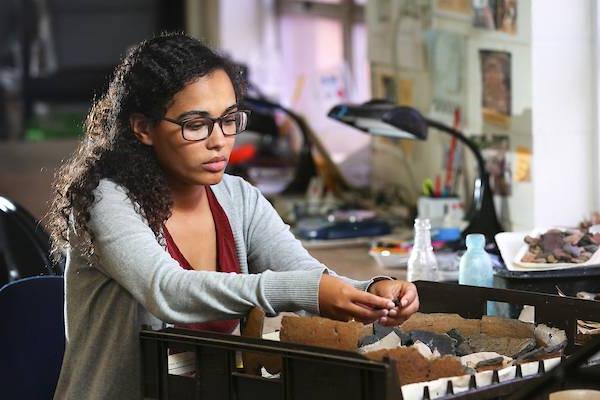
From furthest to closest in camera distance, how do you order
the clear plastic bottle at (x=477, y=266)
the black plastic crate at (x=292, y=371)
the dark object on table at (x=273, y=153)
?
the dark object on table at (x=273, y=153) < the clear plastic bottle at (x=477, y=266) < the black plastic crate at (x=292, y=371)

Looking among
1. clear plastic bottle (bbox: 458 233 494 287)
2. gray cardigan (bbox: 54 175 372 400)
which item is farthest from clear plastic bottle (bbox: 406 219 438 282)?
gray cardigan (bbox: 54 175 372 400)

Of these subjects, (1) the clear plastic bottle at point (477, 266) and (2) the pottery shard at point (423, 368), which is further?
(1) the clear plastic bottle at point (477, 266)

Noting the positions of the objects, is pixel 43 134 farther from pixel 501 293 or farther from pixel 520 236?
pixel 501 293

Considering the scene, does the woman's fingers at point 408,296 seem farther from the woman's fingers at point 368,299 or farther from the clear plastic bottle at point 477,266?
the clear plastic bottle at point 477,266

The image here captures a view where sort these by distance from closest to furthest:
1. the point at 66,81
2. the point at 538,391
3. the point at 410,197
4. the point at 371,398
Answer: the point at 538,391 < the point at 371,398 < the point at 410,197 < the point at 66,81

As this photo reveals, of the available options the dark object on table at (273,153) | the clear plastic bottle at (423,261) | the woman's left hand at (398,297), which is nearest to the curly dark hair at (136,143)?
the woman's left hand at (398,297)

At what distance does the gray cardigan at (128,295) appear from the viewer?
166 centimetres

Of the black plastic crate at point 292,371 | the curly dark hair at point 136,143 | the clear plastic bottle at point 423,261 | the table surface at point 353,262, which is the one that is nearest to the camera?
the black plastic crate at point 292,371

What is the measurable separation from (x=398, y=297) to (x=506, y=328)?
0.21 metres

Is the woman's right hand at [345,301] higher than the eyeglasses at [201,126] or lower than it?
lower

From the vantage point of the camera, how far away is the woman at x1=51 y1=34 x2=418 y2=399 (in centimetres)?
167

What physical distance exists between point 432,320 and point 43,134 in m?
5.90

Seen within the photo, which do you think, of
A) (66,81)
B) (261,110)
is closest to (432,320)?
(261,110)

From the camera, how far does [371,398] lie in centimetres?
143
